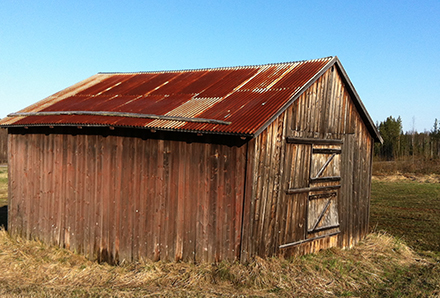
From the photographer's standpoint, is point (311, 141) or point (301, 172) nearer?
point (301, 172)

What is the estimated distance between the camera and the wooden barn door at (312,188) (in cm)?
998

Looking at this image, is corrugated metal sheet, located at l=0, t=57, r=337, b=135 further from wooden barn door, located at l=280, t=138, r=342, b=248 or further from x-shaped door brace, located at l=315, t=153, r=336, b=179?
x-shaped door brace, located at l=315, t=153, r=336, b=179

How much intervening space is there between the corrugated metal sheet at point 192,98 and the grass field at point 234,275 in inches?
115

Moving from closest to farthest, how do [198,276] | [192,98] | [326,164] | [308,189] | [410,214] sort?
[198,276], [308,189], [326,164], [192,98], [410,214]

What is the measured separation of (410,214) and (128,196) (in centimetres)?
1387

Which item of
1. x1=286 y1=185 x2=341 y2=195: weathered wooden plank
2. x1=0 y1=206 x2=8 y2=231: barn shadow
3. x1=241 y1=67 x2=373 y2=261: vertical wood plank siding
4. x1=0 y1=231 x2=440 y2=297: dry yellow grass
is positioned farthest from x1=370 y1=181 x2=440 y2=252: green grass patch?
x1=0 y1=206 x2=8 y2=231: barn shadow

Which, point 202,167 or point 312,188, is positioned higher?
point 202,167

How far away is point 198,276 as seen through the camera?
8.63m

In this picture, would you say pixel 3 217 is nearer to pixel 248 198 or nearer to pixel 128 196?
pixel 128 196

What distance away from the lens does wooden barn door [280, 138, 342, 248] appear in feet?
32.7

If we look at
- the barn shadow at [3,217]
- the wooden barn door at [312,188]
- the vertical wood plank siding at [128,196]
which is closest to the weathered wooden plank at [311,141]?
the wooden barn door at [312,188]

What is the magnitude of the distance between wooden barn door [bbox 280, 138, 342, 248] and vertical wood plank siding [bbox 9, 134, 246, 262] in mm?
1600

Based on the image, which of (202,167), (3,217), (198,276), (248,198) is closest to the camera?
(198,276)

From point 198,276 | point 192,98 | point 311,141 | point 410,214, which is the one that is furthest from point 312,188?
point 410,214
